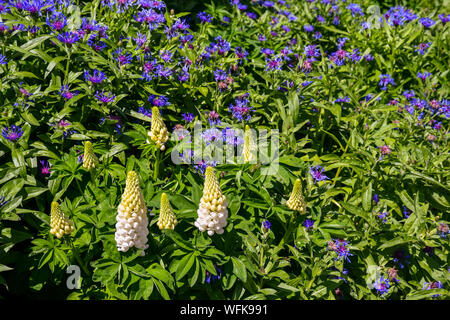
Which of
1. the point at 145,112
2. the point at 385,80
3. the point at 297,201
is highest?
the point at 385,80

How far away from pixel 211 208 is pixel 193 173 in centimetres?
80

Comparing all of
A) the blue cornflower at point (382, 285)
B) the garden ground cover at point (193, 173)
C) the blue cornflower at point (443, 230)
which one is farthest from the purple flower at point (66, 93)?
the blue cornflower at point (443, 230)

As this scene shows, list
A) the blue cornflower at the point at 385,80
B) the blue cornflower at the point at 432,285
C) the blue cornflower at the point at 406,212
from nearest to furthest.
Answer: the blue cornflower at the point at 432,285, the blue cornflower at the point at 406,212, the blue cornflower at the point at 385,80

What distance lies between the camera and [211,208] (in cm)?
277

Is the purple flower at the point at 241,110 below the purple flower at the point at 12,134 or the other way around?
the other way around

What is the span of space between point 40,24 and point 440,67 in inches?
179

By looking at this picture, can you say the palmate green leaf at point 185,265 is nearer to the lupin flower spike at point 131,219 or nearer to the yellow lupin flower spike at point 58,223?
the lupin flower spike at point 131,219

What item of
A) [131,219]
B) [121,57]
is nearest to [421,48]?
[121,57]

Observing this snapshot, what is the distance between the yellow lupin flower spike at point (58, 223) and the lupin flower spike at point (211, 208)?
815 millimetres

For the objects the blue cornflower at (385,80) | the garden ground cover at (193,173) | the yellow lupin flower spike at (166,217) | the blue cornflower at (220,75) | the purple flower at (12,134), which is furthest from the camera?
the blue cornflower at (385,80)

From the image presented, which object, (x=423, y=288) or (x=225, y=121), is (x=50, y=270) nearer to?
(x=225, y=121)

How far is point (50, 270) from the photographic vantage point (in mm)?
3197

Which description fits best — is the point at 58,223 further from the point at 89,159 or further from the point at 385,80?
the point at 385,80

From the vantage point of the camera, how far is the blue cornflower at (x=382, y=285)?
3.35m
